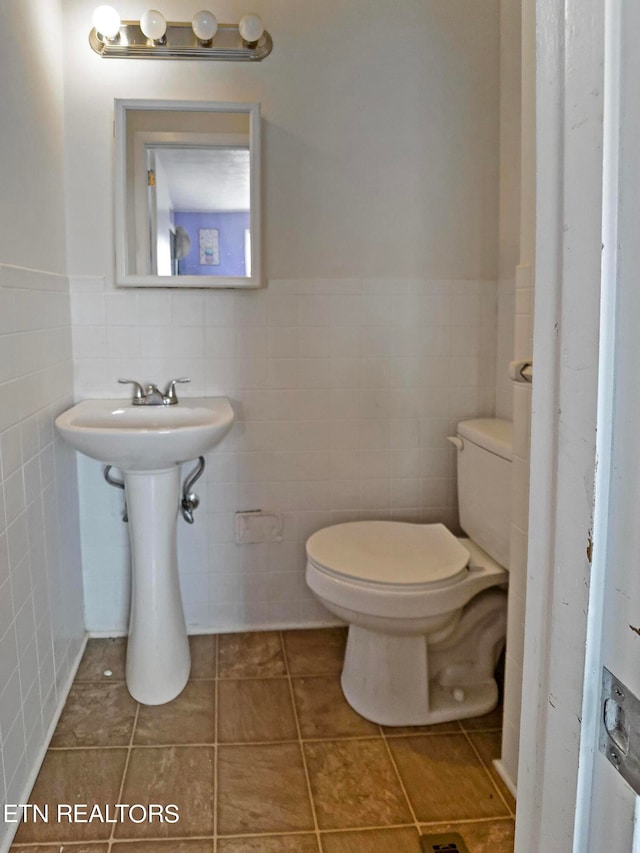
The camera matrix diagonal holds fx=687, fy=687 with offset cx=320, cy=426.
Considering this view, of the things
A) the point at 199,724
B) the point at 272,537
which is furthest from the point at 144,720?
the point at 272,537

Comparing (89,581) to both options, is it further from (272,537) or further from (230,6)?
(230,6)

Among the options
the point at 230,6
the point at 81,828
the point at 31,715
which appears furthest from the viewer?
the point at 230,6

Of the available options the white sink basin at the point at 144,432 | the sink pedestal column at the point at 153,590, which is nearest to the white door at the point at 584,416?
the white sink basin at the point at 144,432

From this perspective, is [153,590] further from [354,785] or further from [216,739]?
[354,785]

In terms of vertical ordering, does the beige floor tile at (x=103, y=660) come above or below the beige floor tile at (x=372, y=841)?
above

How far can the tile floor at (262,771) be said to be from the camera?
1.45 m

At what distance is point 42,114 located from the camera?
6.03ft

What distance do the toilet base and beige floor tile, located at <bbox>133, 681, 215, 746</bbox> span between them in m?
0.41

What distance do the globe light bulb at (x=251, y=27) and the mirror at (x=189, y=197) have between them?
0.18 m

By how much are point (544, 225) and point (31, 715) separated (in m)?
1.62

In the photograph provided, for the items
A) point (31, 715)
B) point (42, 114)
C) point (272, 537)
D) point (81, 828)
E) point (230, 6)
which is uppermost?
point (230, 6)

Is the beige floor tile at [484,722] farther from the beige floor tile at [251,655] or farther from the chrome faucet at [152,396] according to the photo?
the chrome faucet at [152,396]

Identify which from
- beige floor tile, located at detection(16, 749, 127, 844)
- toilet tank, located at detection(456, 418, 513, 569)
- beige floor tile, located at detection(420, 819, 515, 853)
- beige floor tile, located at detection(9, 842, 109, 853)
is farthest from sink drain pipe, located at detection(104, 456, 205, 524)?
beige floor tile, located at detection(420, 819, 515, 853)

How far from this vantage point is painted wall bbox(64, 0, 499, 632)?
6.88 ft
